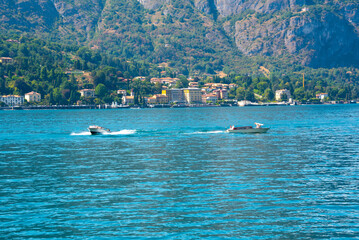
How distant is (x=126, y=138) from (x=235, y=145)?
25317mm

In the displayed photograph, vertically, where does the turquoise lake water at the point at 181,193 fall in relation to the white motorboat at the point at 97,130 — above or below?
below

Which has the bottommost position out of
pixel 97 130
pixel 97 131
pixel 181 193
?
pixel 181 193

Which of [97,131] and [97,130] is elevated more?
[97,130]

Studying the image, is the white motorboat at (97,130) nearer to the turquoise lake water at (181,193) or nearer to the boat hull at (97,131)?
the boat hull at (97,131)

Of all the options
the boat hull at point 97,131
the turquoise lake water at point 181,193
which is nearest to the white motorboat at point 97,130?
the boat hull at point 97,131

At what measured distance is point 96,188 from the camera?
43.8 m

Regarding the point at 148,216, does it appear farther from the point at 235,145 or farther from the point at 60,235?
the point at 235,145

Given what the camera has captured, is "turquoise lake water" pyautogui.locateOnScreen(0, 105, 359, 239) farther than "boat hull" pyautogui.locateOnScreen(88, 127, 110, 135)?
No

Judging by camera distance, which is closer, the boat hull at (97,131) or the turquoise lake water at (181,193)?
the turquoise lake water at (181,193)

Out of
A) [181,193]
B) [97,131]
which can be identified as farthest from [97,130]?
[181,193]

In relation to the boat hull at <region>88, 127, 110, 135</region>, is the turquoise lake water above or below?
below

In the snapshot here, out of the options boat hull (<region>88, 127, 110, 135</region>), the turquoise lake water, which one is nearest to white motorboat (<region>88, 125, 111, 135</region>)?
boat hull (<region>88, 127, 110, 135</region>)

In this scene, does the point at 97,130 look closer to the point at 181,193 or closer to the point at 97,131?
the point at 97,131

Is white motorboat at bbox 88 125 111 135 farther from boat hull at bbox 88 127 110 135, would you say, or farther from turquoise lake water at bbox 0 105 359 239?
turquoise lake water at bbox 0 105 359 239
